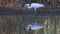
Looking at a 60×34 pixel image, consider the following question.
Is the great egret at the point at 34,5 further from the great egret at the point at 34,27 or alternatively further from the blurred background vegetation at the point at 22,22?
the great egret at the point at 34,27

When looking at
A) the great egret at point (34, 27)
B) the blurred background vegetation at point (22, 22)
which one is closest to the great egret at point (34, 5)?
the blurred background vegetation at point (22, 22)

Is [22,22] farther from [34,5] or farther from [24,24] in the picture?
[34,5]

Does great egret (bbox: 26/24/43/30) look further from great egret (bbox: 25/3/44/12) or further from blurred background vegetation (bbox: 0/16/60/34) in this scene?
great egret (bbox: 25/3/44/12)

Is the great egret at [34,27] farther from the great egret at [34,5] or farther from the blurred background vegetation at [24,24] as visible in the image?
the great egret at [34,5]

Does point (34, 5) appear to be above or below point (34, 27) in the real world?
above

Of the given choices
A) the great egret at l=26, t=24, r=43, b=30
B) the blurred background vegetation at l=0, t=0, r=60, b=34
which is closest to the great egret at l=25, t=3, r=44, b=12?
the blurred background vegetation at l=0, t=0, r=60, b=34

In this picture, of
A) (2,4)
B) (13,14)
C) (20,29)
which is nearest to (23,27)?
(20,29)

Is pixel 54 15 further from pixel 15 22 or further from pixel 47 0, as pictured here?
pixel 15 22

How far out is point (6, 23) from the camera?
1.52m

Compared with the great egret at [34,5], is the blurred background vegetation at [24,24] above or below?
below

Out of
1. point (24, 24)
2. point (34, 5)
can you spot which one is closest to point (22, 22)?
point (24, 24)

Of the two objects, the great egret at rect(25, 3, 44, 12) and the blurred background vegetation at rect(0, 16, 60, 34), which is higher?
the great egret at rect(25, 3, 44, 12)

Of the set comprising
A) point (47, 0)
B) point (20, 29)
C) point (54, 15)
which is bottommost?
point (20, 29)

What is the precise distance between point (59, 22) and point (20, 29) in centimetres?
33
